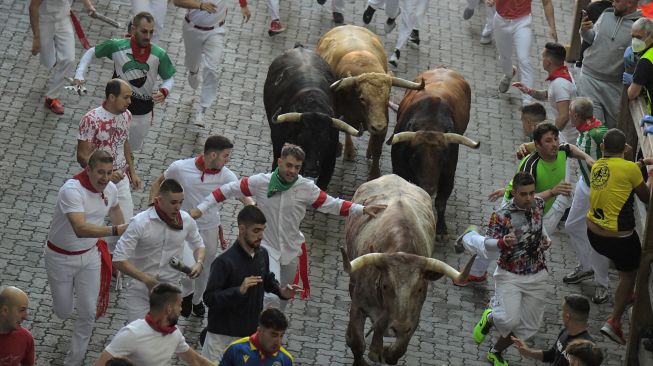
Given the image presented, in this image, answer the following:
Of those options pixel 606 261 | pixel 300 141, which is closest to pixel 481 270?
pixel 606 261

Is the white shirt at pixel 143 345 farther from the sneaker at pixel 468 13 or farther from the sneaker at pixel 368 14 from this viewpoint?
the sneaker at pixel 468 13

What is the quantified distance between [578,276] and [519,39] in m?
5.17

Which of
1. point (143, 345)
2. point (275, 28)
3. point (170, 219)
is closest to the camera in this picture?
point (143, 345)

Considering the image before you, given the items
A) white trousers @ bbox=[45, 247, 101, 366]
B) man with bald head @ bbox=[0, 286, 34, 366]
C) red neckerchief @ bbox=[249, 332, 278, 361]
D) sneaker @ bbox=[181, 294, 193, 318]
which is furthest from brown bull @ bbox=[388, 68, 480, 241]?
man with bald head @ bbox=[0, 286, 34, 366]

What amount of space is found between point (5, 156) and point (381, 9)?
7.89 m

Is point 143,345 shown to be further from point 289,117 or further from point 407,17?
point 407,17

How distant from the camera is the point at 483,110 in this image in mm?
19578

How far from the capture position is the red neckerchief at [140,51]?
50.1 ft

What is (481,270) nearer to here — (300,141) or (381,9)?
(300,141)

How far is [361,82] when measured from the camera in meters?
16.8

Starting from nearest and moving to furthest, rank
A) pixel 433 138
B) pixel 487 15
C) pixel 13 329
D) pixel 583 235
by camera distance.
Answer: pixel 13 329 → pixel 583 235 → pixel 433 138 → pixel 487 15

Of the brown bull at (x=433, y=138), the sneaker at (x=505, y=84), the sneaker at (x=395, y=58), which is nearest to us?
the brown bull at (x=433, y=138)

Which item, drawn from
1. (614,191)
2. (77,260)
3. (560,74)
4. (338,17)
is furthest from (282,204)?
(338,17)

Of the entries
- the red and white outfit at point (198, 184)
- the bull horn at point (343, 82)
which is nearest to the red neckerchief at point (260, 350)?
the red and white outfit at point (198, 184)
